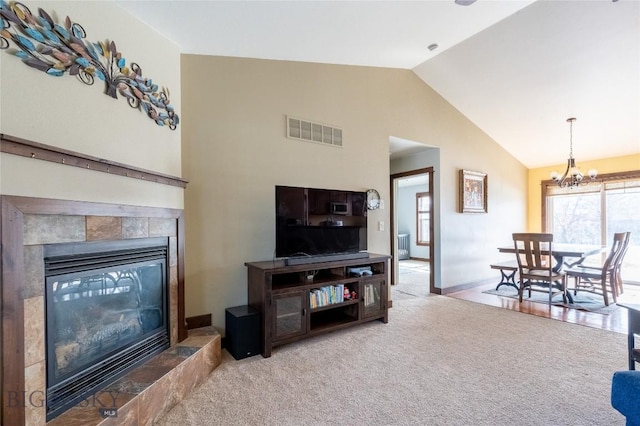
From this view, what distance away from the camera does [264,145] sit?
3.16 meters

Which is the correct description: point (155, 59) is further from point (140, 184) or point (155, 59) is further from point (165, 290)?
point (165, 290)

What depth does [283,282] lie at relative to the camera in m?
2.92

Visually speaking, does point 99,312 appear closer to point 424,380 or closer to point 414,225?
point 424,380

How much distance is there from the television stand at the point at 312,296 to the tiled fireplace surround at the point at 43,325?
70 centimetres

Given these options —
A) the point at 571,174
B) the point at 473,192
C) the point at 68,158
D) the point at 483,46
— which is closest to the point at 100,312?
the point at 68,158

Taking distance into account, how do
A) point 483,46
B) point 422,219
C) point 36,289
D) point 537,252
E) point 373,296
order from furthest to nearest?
point 422,219
point 537,252
point 483,46
point 373,296
point 36,289

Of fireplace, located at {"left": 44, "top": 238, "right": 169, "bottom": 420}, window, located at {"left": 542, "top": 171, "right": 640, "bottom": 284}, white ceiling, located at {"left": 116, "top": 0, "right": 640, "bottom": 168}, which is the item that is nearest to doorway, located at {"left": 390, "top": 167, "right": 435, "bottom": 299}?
window, located at {"left": 542, "top": 171, "right": 640, "bottom": 284}

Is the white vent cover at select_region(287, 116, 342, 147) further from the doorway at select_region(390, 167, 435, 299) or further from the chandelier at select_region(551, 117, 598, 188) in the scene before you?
the doorway at select_region(390, 167, 435, 299)

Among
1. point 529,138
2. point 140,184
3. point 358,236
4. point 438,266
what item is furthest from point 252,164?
point 529,138

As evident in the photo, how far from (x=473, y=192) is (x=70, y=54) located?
5.57m

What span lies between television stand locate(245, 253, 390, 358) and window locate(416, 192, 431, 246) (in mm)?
5899

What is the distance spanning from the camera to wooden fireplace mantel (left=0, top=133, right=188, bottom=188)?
1342mm

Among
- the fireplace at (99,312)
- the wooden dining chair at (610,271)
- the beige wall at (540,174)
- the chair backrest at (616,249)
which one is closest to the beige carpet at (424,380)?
the fireplace at (99,312)

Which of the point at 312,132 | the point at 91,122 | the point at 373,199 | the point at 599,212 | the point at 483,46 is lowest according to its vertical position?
the point at 599,212
